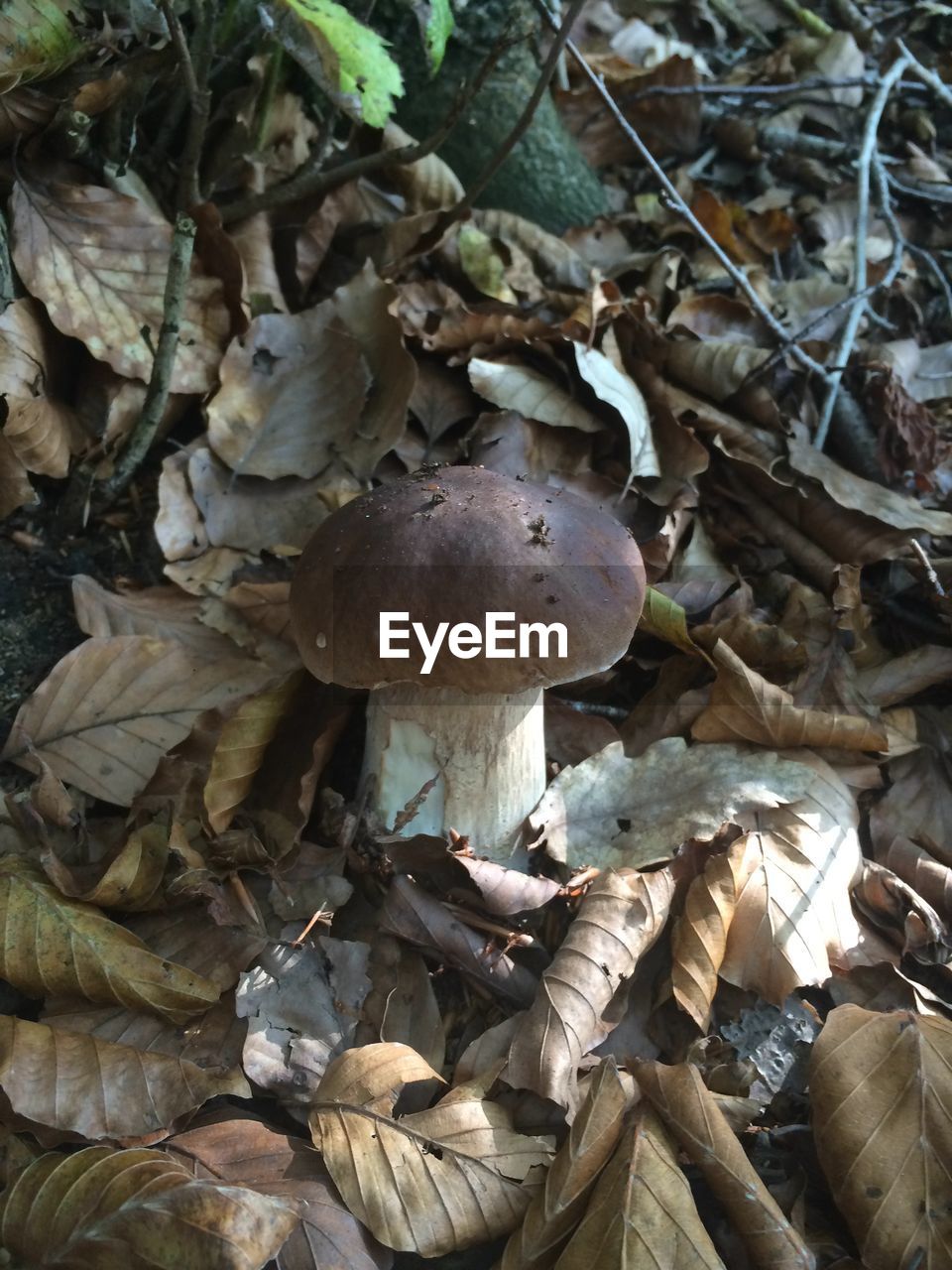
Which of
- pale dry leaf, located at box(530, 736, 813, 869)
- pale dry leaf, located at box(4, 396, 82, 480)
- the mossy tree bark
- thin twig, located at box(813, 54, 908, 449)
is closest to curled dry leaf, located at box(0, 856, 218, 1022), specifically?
pale dry leaf, located at box(530, 736, 813, 869)

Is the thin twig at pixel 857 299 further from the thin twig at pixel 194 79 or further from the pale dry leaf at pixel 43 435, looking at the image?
the pale dry leaf at pixel 43 435

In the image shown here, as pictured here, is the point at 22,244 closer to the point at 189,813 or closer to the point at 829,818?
the point at 189,813

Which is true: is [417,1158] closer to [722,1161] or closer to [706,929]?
[722,1161]

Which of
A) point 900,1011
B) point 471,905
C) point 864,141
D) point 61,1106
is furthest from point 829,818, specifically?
point 864,141

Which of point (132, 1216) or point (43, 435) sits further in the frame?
point (43, 435)

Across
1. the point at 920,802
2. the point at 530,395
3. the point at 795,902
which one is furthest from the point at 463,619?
the point at 920,802

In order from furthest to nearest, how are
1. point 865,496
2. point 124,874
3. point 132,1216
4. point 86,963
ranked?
point 865,496 → point 124,874 → point 86,963 → point 132,1216

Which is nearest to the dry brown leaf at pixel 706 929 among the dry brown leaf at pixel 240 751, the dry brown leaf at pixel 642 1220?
the dry brown leaf at pixel 642 1220
